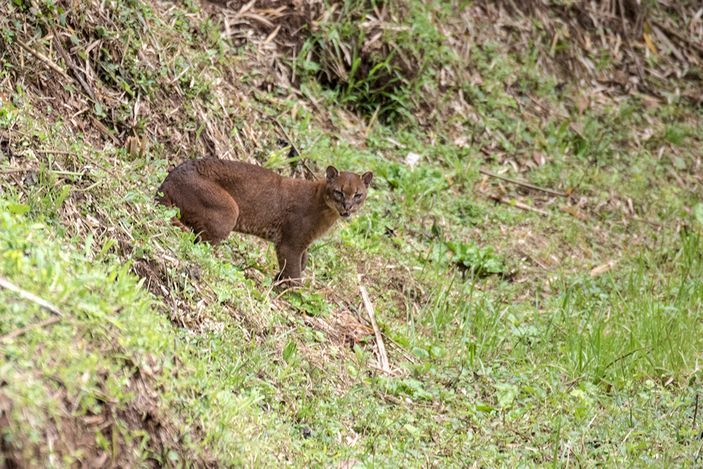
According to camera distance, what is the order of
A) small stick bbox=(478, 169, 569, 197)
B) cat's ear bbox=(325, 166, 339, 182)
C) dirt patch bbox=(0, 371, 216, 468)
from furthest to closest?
small stick bbox=(478, 169, 569, 197)
cat's ear bbox=(325, 166, 339, 182)
dirt patch bbox=(0, 371, 216, 468)

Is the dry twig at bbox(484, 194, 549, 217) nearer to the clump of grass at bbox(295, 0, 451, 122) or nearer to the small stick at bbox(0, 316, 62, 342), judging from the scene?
the clump of grass at bbox(295, 0, 451, 122)

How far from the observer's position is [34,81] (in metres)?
7.68

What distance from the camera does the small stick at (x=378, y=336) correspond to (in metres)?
7.47

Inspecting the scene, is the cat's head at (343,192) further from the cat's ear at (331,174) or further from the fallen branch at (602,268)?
the fallen branch at (602,268)

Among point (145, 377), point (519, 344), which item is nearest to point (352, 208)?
point (519, 344)

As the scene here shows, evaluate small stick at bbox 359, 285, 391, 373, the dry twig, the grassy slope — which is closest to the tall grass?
the grassy slope

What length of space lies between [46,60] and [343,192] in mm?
2595

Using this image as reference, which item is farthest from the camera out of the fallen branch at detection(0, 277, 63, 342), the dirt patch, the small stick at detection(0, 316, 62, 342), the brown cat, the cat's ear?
the cat's ear

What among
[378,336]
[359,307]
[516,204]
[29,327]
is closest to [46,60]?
[359,307]

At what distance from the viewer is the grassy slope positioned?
4891mm

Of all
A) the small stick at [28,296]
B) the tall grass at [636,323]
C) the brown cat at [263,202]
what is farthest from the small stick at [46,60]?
the tall grass at [636,323]

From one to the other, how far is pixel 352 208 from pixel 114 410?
415cm

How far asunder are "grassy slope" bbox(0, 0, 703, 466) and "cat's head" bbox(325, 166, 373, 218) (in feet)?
1.79

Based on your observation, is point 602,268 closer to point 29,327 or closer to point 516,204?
point 516,204
